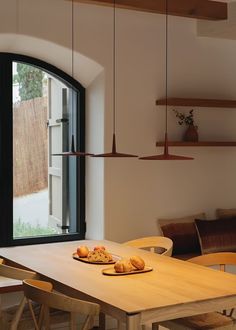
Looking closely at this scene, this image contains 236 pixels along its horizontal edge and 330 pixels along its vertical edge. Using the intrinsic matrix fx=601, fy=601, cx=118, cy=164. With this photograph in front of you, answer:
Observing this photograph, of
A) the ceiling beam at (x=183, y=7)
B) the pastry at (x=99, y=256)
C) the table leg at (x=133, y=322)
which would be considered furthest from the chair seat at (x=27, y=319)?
the ceiling beam at (x=183, y=7)

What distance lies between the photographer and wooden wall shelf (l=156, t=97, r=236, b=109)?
5582 mm

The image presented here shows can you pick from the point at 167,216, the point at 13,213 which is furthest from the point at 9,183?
the point at 167,216

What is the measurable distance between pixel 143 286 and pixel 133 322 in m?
0.48

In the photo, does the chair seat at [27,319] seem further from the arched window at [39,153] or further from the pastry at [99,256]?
the arched window at [39,153]

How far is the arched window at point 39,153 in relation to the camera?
5.29 m

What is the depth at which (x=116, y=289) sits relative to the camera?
3215 millimetres

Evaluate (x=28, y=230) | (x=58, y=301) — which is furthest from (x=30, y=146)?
(x=58, y=301)

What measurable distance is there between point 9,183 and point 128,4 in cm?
186

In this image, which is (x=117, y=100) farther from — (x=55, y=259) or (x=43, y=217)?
(x=55, y=259)

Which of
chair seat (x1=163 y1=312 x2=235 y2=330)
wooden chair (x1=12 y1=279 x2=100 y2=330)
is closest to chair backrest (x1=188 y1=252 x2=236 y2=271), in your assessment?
chair seat (x1=163 y1=312 x2=235 y2=330)

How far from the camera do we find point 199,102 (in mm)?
5711

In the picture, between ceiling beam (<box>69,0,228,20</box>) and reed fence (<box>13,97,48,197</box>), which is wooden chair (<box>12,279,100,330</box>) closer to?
reed fence (<box>13,97,48,197</box>)

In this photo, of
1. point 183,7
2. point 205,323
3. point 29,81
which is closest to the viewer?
point 205,323

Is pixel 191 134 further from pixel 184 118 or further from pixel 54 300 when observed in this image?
pixel 54 300
